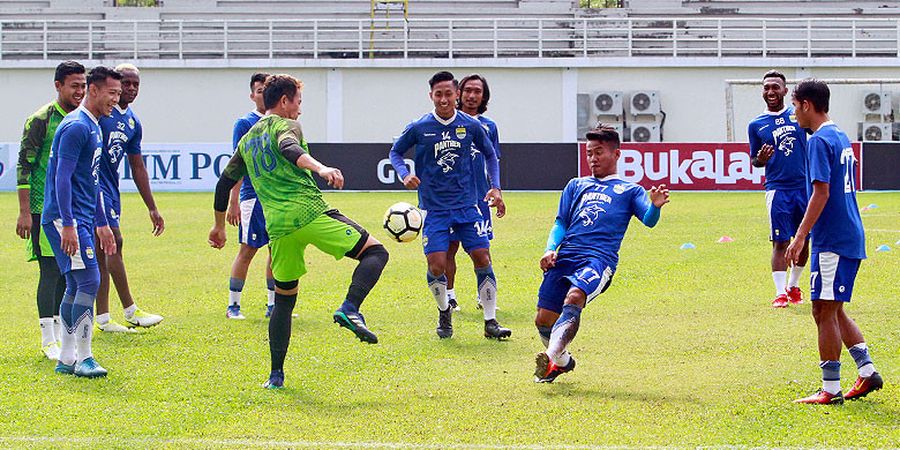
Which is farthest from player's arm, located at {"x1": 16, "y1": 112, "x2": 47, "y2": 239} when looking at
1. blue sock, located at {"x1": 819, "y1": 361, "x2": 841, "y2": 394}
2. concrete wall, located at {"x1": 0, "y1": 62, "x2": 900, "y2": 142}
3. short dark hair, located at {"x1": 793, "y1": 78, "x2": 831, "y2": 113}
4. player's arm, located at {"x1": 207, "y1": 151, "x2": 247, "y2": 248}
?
concrete wall, located at {"x1": 0, "y1": 62, "x2": 900, "y2": 142}

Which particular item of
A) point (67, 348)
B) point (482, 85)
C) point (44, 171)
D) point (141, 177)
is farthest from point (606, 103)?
point (67, 348)

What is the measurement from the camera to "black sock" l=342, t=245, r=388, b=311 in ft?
24.7

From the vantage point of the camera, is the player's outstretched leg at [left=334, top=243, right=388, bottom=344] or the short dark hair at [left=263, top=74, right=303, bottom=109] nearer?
the player's outstretched leg at [left=334, top=243, right=388, bottom=344]

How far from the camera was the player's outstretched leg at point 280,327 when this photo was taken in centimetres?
765

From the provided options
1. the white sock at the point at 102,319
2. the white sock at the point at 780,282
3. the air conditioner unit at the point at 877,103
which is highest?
the air conditioner unit at the point at 877,103

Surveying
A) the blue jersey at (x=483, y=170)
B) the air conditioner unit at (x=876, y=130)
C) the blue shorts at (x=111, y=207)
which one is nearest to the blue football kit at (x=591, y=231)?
the blue jersey at (x=483, y=170)

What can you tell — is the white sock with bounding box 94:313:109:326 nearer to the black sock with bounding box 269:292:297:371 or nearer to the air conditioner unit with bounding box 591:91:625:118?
the black sock with bounding box 269:292:297:371

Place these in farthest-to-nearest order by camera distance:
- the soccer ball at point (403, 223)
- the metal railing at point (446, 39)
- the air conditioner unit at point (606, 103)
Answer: the metal railing at point (446, 39), the air conditioner unit at point (606, 103), the soccer ball at point (403, 223)

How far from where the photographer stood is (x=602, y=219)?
7934 millimetres

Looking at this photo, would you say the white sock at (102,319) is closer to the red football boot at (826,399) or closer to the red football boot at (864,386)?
the red football boot at (826,399)

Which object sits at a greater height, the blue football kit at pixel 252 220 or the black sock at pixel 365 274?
the blue football kit at pixel 252 220

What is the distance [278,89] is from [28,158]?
2.26 metres

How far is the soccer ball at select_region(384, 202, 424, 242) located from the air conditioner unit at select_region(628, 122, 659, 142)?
29.8 m

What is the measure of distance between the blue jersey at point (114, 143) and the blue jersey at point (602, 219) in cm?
395
